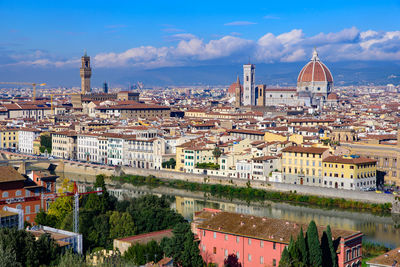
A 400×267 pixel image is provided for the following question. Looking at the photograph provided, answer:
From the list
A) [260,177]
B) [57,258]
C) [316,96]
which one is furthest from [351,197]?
[316,96]

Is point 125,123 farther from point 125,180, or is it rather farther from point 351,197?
point 351,197

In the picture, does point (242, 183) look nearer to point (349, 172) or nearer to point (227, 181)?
point (227, 181)

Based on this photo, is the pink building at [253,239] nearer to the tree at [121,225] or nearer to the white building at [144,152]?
the tree at [121,225]

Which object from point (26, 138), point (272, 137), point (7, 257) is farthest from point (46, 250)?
point (26, 138)

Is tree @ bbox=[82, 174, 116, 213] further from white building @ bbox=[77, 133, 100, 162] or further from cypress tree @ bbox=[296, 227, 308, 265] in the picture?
white building @ bbox=[77, 133, 100, 162]

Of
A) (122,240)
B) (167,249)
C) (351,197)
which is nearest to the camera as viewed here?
(167,249)

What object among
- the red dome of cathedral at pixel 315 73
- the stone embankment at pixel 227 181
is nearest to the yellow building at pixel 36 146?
the stone embankment at pixel 227 181

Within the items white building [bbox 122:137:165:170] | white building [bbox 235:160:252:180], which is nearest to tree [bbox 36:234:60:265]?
white building [bbox 235:160:252:180]
